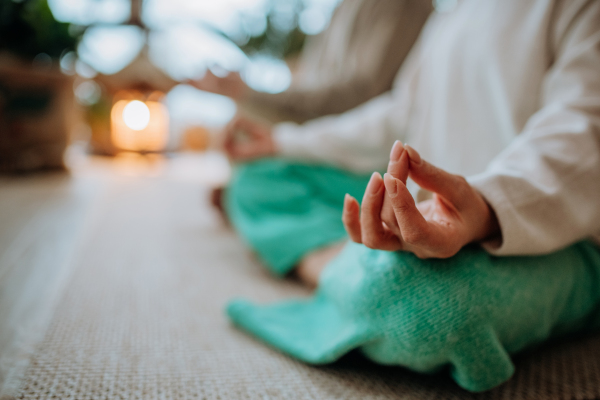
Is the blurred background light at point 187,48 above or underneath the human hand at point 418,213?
above

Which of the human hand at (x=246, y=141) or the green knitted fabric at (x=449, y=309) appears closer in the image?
the green knitted fabric at (x=449, y=309)

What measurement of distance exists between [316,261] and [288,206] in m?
0.14

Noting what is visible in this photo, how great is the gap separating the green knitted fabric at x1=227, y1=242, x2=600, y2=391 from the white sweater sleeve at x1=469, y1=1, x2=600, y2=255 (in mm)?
31

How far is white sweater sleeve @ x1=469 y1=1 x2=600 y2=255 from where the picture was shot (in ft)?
0.91

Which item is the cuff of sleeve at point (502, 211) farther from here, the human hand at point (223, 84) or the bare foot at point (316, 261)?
the human hand at point (223, 84)

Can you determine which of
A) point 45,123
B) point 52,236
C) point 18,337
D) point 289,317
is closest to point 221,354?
point 289,317


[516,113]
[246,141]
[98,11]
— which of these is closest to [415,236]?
[516,113]

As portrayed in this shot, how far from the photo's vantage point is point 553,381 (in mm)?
323

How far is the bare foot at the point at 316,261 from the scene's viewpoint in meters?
0.50

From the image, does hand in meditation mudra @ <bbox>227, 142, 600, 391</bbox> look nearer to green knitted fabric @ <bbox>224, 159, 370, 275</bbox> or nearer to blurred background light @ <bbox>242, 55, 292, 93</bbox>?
green knitted fabric @ <bbox>224, 159, 370, 275</bbox>

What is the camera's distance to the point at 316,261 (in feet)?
1.68

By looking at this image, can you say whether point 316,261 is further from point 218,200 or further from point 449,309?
point 218,200

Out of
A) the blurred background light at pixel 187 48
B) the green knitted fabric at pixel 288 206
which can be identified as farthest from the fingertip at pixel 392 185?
the blurred background light at pixel 187 48

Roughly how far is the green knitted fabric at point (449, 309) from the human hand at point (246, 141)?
1.23 feet
